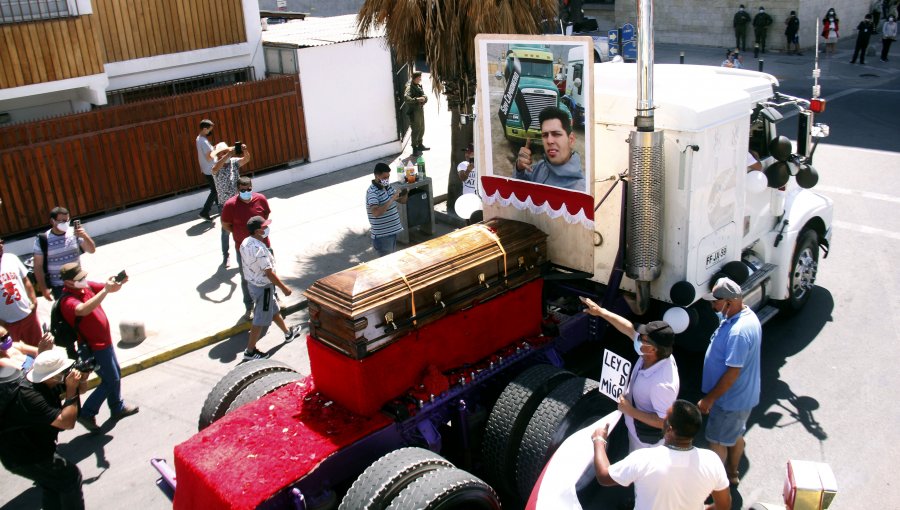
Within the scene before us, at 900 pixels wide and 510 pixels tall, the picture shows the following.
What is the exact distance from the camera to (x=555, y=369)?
6098 millimetres

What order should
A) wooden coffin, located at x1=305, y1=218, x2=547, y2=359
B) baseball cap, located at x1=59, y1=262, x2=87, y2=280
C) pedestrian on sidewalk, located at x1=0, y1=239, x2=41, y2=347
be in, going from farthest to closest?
1. pedestrian on sidewalk, located at x1=0, y1=239, x2=41, y2=347
2. baseball cap, located at x1=59, y1=262, x2=87, y2=280
3. wooden coffin, located at x1=305, y1=218, x2=547, y2=359

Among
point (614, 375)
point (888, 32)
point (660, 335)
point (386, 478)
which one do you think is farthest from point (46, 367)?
point (888, 32)

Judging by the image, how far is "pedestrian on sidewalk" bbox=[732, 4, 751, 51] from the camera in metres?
26.4

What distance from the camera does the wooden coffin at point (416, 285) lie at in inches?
217

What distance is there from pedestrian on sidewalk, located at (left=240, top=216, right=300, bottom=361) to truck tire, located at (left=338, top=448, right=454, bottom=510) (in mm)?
3398

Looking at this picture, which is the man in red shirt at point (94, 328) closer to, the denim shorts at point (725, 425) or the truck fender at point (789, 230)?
the denim shorts at point (725, 425)

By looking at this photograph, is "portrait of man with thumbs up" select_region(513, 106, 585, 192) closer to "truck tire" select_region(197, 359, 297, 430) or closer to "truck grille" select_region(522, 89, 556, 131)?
"truck grille" select_region(522, 89, 556, 131)

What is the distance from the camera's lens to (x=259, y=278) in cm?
841

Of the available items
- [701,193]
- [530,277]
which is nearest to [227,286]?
[530,277]

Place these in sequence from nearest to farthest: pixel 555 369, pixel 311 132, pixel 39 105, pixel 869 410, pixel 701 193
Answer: pixel 555 369 < pixel 701 193 < pixel 869 410 < pixel 39 105 < pixel 311 132

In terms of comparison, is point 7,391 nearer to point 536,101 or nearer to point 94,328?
point 94,328

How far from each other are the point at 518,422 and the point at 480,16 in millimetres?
6564

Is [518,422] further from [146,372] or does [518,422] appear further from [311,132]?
[311,132]

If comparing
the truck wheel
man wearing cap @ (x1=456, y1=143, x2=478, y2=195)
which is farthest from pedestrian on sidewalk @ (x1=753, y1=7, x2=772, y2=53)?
the truck wheel
